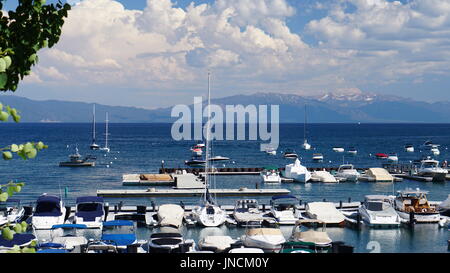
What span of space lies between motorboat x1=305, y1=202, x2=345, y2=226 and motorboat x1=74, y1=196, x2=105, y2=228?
520 inches

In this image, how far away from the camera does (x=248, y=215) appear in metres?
36.9

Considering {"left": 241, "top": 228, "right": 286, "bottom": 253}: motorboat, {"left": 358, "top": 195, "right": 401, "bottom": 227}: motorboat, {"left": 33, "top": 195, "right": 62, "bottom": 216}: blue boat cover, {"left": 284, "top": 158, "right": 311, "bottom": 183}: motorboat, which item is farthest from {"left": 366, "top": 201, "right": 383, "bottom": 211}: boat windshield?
{"left": 284, "top": 158, "right": 311, "bottom": 183}: motorboat

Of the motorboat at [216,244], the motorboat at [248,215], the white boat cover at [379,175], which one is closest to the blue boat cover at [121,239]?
the motorboat at [216,244]

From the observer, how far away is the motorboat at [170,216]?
35.1 m

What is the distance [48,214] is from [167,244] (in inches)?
422

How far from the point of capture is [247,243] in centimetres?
2833

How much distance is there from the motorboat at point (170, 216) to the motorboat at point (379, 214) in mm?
11805

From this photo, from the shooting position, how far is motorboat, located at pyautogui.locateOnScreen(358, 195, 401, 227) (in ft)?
119

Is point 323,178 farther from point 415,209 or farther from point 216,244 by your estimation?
point 216,244

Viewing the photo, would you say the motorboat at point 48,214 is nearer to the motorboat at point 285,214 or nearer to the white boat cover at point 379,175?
the motorboat at point 285,214
